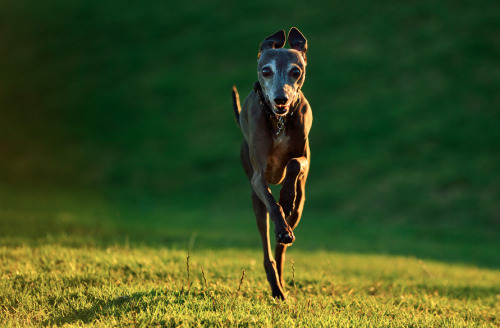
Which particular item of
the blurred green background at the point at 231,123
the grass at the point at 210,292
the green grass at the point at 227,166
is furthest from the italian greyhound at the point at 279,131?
the blurred green background at the point at 231,123

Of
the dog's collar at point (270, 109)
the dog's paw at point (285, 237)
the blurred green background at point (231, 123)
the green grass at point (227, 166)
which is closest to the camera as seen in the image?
the dog's paw at point (285, 237)

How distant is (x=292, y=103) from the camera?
5.96 meters

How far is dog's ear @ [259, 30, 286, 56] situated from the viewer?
251 inches

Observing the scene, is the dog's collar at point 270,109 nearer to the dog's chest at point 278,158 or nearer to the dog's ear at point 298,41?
the dog's chest at point 278,158

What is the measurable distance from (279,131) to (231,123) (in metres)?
25.8

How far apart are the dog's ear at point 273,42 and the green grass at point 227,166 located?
2906mm

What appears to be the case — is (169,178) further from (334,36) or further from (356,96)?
(334,36)

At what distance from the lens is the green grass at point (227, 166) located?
21.8 ft

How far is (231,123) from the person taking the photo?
104 ft

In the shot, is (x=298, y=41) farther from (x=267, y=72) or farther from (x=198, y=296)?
(x=198, y=296)

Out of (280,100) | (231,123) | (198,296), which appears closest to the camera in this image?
(280,100)

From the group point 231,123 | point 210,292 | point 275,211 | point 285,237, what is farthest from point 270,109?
point 231,123

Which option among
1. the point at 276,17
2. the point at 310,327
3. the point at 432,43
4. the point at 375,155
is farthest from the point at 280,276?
the point at 276,17

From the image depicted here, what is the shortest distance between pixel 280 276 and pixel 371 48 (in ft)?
92.7
